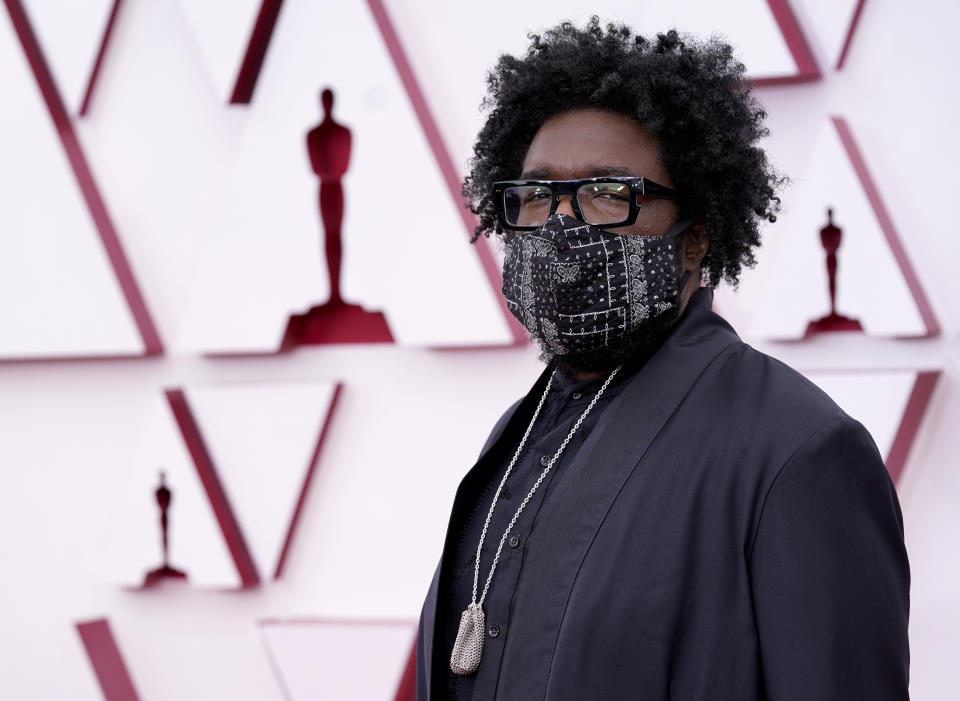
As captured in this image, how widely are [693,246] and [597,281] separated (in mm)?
163

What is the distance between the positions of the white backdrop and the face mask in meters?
1.10

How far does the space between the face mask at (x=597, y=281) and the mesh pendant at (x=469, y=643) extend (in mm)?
308

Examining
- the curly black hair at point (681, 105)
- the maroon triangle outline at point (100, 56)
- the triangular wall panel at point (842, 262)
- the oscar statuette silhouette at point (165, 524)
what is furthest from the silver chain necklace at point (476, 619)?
the maroon triangle outline at point (100, 56)

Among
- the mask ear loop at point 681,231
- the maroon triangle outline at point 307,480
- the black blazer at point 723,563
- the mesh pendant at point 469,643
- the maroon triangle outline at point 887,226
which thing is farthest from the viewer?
the maroon triangle outline at point 307,480

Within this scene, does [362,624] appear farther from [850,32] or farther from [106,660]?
[850,32]

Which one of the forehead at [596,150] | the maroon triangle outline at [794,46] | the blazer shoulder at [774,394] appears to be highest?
the maroon triangle outline at [794,46]

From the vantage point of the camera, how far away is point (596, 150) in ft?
4.29

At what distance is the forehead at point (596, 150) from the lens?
1.30m

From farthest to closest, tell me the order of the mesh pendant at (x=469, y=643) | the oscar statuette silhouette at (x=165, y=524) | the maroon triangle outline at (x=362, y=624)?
1. the oscar statuette silhouette at (x=165, y=524)
2. the maroon triangle outline at (x=362, y=624)
3. the mesh pendant at (x=469, y=643)

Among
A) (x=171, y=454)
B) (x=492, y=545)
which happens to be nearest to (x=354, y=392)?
(x=171, y=454)

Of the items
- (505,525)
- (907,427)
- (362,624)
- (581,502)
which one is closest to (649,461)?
(581,502)

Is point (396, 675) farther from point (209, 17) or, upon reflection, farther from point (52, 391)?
point (209, 17)

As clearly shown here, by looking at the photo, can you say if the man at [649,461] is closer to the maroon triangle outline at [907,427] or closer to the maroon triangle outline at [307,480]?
the maroon triangle outline at [907,427]

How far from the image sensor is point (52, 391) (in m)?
2.91
